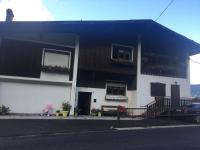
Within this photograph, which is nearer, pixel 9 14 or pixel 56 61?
pixel 56 61

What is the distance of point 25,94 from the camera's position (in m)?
22.2

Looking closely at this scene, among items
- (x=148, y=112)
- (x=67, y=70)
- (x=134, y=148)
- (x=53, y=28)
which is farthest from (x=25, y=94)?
(x=134, y=148)

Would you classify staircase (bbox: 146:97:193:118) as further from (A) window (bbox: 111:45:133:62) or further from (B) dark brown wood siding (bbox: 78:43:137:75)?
(A) window (bbox: 111:45:133:62)

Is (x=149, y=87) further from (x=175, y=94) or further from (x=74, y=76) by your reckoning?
(x=74, y=76)

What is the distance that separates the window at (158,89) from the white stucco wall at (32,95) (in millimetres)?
8212

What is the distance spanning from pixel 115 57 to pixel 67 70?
5.03 m

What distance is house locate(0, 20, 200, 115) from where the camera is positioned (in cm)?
2188

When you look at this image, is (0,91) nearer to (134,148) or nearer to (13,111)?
(13,111)

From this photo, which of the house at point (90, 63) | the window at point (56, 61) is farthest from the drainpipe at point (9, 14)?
the window at point (56, 61)

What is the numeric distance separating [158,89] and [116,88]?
13.7 feet

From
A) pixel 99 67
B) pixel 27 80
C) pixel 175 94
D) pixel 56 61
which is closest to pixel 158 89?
pixel 175 94

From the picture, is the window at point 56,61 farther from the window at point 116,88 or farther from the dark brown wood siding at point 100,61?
the window at point 116,88

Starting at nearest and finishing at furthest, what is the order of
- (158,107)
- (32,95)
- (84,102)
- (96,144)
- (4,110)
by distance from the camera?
(96,144), (4,110), (32,95), (158,107), (84,102)

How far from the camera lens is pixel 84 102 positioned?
24.8 metres
